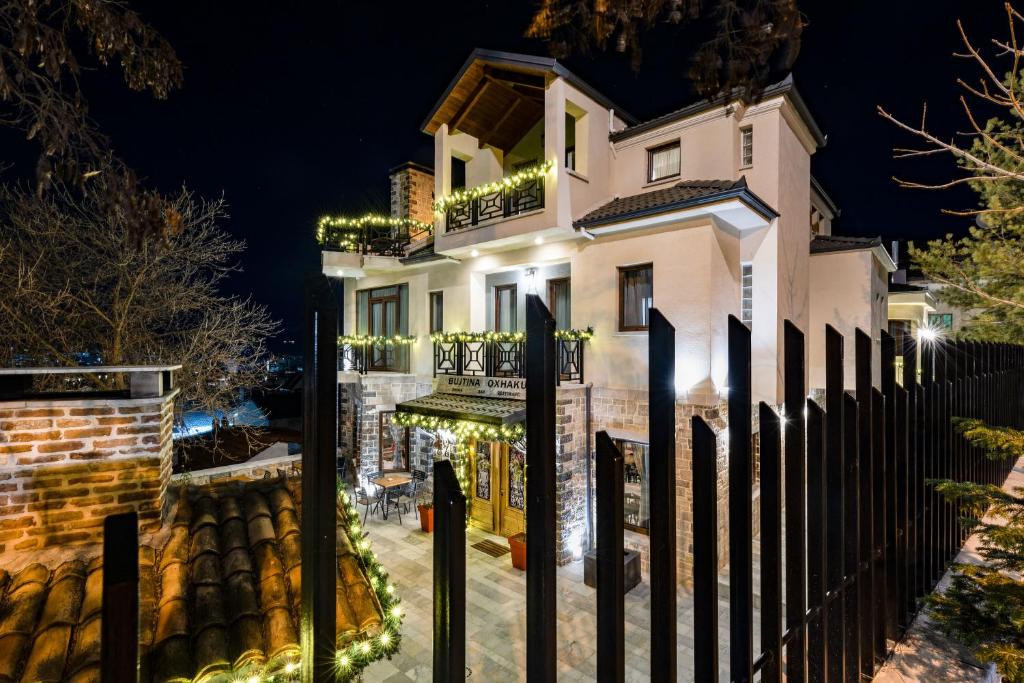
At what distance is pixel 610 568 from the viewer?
4.00ft

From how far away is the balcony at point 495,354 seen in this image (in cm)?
952

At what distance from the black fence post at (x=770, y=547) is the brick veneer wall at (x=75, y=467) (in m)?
4.23

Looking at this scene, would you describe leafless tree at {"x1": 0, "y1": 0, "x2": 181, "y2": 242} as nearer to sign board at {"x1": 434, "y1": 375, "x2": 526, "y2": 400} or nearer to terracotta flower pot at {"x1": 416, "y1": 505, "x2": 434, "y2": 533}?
sign board at {"x1": 434, "y1": 375, "x2": 526, "y2": 400}

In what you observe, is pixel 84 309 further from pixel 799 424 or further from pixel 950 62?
pixel 950 62

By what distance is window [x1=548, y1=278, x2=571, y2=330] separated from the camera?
10.4 metres

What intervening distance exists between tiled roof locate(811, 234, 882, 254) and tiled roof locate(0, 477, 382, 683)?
12344 millimetres

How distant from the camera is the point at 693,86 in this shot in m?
2.79

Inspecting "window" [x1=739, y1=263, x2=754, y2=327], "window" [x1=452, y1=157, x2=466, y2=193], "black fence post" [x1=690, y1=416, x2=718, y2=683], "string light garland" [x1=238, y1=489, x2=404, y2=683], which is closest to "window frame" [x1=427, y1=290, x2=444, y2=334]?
"window" [x1=452, y1=157, x2=466, y2=193]

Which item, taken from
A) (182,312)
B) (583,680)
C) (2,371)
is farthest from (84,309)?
(583,680)

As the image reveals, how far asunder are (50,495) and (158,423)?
792mm

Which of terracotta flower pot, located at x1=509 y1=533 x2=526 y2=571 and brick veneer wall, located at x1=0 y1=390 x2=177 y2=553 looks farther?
terracotta flower pot, located at x1=509 y1=533 x2=526 y2=571

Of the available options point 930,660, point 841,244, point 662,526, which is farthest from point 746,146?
point 662,526

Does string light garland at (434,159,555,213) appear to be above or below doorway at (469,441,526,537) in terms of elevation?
above

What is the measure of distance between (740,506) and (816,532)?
0.72 metres
